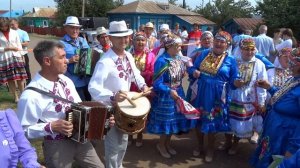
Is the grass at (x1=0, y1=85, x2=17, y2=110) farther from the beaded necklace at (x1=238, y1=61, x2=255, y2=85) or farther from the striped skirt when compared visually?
the beaded necklace at (x1=238, y1=61, x2=255, y2=85)

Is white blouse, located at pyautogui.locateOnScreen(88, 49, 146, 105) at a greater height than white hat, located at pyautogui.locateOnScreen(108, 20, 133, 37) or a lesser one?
lesser

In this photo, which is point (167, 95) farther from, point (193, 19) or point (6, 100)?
point (193, 19)

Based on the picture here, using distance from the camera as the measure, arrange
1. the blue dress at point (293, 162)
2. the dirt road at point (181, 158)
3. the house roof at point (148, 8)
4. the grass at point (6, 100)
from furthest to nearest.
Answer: the house roof at point (148, 8) → the grass at point (6, 100) → the dirt road at point (181, 158) → the blue dress at point (293, 162)

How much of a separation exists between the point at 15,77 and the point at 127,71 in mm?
4694

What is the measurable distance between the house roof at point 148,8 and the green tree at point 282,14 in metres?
13.1

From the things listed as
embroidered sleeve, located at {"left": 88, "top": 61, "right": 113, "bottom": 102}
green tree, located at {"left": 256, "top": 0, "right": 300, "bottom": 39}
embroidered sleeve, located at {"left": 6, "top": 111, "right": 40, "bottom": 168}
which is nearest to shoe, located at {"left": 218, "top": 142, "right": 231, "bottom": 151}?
embroidered sleeve, located at {"left": 88, "top": 61, "right": 113, "bottom": 102}

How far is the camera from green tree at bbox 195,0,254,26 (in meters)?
46.8

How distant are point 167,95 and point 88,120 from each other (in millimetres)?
2128

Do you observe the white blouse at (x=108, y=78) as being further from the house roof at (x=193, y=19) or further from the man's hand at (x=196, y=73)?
the house roof at (x=193, y=19)

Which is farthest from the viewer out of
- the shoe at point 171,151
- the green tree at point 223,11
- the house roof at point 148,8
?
the green tree at point 223,11

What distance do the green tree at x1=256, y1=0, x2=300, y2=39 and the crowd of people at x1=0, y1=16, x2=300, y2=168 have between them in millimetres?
19846

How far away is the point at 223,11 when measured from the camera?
4784cm

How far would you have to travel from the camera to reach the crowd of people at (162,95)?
2.96 meters

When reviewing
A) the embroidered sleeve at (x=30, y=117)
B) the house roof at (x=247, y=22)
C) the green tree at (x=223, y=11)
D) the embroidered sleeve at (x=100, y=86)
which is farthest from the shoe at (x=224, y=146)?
the green tree at (x=223, y=11)
